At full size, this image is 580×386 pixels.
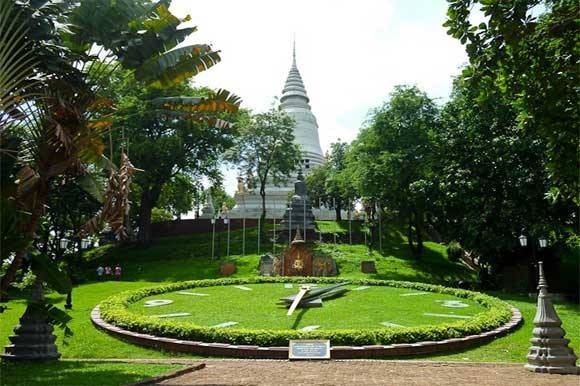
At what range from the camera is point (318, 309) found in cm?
1559

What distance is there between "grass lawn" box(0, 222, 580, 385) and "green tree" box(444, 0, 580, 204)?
4894 mm

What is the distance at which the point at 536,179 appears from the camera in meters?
22.3

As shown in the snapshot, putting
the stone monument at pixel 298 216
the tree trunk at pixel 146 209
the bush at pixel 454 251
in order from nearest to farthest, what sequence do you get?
the bush at pixel 454 251 → the stone monument at pixel 298 216 → the tree trunk at pixel 146 209

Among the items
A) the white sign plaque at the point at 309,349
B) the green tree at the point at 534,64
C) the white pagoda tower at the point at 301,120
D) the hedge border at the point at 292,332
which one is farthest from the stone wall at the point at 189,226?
the green tree at the point at 534,64

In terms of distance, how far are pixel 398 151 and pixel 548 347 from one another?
1907 cm

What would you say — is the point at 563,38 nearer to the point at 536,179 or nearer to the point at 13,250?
the point at 13,250

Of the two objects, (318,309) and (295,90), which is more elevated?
(295,90)

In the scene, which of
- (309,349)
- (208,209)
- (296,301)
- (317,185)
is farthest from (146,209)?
(309,349)

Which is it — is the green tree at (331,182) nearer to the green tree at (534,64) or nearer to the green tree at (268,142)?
the green tree at (268,142)

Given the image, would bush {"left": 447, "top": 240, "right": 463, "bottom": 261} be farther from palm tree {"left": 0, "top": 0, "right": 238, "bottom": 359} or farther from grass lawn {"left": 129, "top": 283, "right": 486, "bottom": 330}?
palm tree {"left": 0, "top": 0, "right": 238, "bottom": 359}

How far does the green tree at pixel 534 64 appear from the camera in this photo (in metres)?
8.71

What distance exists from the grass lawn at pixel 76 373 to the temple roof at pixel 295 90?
5353cm

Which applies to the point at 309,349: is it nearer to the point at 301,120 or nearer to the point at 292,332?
the point at 292,332

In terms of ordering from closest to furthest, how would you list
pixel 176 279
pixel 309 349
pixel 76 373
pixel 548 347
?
pixel 76 373, pixel 548 347, pixel 309 349, pixel 176 279
